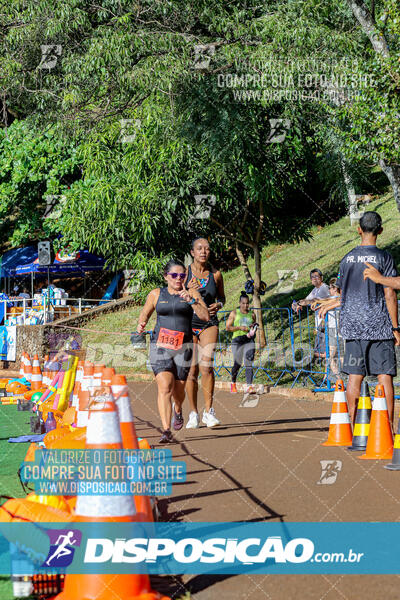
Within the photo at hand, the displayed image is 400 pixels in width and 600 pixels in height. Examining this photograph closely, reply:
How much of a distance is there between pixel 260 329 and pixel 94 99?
636 cm

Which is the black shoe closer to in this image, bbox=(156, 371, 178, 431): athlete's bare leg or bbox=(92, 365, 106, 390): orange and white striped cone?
bbox=(156, 371, 178, 431): athlete's bare leg

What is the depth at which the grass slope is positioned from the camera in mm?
21969

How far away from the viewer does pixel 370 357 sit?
23.1ft

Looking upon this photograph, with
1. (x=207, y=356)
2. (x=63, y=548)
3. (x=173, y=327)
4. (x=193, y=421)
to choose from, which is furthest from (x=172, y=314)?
(x=63, y=548)

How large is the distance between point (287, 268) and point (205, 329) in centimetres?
1798

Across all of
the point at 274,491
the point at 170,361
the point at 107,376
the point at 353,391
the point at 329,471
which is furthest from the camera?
the point at 170,361

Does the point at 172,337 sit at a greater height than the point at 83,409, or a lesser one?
greater

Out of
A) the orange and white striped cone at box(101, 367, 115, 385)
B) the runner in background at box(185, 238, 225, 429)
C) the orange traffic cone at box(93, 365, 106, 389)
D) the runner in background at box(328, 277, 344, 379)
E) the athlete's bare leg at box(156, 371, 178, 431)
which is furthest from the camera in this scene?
the runner in background at box(328, 277, 344, 379)

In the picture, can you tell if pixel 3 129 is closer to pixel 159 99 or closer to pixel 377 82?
pixel 159 99

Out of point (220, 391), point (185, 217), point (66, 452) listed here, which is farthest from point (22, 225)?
point (66, 452)

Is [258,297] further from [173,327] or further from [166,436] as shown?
[166,436]

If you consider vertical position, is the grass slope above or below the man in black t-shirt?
above

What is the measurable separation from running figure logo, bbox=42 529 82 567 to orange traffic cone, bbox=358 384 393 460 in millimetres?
3685

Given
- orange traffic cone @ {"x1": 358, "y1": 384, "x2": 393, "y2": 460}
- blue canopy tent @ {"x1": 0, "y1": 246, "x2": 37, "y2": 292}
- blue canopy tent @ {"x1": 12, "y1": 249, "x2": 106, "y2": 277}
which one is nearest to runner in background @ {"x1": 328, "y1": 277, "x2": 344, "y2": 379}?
orange traffic cone @ {"x1": 358, "y1": 384, "x2": 393, "y2": 460}
